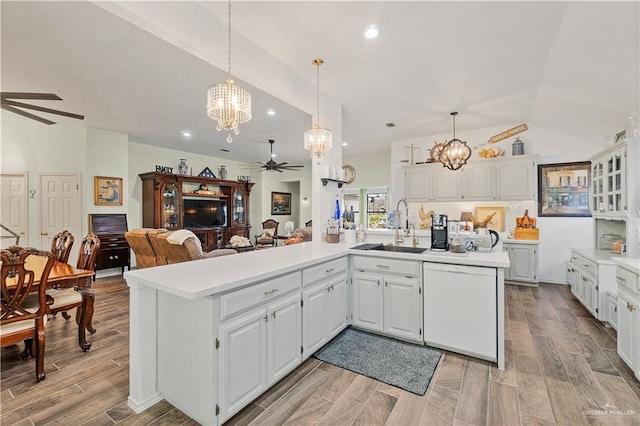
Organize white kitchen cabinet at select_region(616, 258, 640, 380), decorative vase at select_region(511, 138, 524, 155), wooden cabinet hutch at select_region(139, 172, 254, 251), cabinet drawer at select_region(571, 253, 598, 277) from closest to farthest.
Result: 1. white kitchen cabinet at select_region(616, 258, 640, 380)
2. cabinet drawer at select_region(571, 253, 598, 277)
3. decorative vase at select_region(511, 138, 524, 155)
4. wooden cabinet hutch at select_region(139, 172, 254, 251)

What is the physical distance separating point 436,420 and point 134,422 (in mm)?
1923

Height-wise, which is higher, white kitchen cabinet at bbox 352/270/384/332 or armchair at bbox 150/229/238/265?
armchair at bbox 150/229/238/265

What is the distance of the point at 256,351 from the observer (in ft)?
6.24

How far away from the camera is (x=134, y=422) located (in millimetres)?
1794

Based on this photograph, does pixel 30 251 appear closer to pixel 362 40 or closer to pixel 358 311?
pixel 358 311

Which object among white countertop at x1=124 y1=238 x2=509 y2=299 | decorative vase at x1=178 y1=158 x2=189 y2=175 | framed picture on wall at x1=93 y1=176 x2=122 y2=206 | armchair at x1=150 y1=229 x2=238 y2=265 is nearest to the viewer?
white countertop at x1=124 y1=238 x2=509 y2=299

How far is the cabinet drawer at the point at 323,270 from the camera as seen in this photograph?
7.82 feet

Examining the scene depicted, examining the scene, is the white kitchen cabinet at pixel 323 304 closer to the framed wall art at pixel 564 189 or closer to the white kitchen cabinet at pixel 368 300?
the white kitchen cabinet at pixel 368 300

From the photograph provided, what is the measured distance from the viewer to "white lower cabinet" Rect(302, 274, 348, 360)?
2377mm

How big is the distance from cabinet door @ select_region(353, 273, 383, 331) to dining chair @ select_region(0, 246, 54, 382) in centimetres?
265

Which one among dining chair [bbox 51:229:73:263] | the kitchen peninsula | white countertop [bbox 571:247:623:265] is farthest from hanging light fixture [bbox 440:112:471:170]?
dining chair [bbox 51:229:73:263]

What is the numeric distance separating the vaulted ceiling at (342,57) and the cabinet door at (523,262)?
217cm

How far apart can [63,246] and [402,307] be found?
3.95 m

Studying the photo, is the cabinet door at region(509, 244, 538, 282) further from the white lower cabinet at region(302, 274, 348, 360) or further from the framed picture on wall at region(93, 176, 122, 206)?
the framed picture on wall at region(93, 176, 122, 206)
